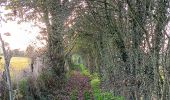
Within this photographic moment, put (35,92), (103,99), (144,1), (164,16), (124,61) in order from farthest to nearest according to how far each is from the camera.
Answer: (35,92) → (103,99) → (124,61) → (144,1) → (164,16)

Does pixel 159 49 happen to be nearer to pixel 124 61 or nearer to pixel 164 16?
pixel 164 16

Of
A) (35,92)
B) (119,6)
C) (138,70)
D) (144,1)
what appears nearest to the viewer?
(144,1)

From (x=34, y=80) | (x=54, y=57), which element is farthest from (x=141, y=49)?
(x=54, y=57)

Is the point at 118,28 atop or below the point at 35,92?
atop

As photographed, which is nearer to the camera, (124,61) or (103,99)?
(124,61)

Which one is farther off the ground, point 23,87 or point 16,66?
point 16,66

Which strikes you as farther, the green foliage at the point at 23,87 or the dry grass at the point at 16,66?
the dry grass at the point at 16,66

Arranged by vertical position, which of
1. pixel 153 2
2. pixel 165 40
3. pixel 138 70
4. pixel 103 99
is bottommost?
pixel 103 99

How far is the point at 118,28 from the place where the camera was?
670 inches

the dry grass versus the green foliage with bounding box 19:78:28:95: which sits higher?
the dry grass

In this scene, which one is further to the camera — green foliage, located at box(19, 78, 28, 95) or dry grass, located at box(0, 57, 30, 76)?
dry grass, located at box(0, 57, 30, 76)

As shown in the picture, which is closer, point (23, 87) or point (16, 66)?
point (23, 87)

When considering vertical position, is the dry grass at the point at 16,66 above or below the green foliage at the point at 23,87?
above

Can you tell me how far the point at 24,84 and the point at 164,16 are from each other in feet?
33.0
